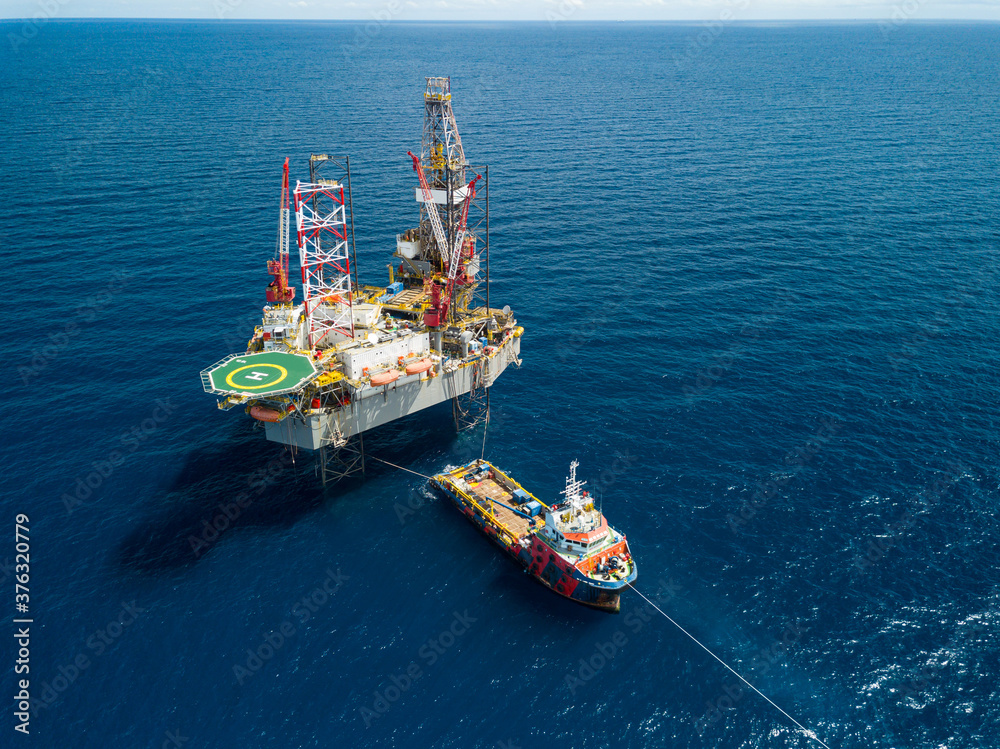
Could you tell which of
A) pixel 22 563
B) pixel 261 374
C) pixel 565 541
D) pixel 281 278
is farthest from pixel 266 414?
pixel 565 541

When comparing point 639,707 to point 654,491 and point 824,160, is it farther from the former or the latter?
point 824,160

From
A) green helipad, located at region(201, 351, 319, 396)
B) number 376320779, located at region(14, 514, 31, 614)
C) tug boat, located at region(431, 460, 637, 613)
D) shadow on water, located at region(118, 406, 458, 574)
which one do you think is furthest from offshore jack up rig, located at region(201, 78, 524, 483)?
number 376320779, located at region(14, 514, 31, 614)

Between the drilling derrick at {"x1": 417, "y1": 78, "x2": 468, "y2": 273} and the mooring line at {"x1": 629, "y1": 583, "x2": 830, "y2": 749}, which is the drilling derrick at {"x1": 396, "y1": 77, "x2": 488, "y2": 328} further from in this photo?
the mooring line at {"x1": 629, "y1": 583, "x2": 830, "y2": 749}

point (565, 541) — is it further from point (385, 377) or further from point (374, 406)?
point (374, 406)

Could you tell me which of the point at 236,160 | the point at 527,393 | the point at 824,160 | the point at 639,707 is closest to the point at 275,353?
the point at 527,393

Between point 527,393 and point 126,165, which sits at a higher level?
point 126,165
